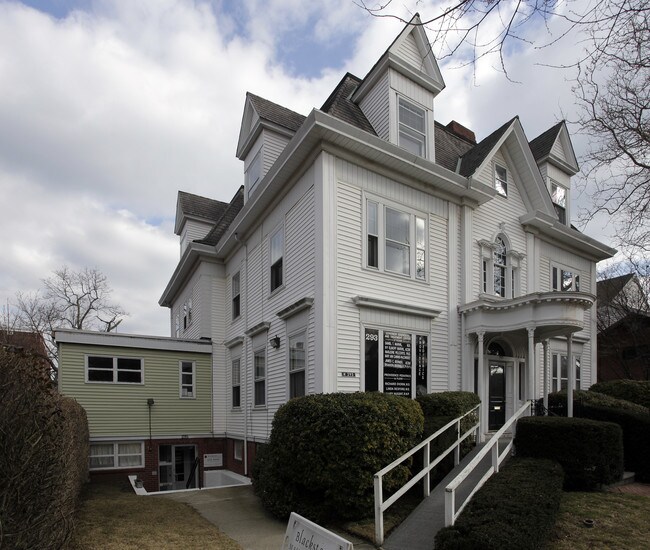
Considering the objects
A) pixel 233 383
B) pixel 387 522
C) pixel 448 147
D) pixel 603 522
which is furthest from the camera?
pixel 233 383

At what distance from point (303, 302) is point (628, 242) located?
7.23 metres

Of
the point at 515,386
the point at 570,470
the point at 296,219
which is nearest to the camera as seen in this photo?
the point at 570,470

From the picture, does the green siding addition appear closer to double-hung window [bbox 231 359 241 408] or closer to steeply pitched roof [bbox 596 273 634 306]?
double-hung window [bbox 231 359 241 408]

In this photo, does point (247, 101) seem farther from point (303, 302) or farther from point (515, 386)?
point (515, 386)

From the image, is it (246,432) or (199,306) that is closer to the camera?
(246,432)

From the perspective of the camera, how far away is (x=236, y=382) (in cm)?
1728

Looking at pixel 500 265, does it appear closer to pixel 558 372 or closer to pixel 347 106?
pixel 558 372

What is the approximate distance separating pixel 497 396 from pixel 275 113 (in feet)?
37.4

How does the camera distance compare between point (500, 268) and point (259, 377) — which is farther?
point (500, 268)

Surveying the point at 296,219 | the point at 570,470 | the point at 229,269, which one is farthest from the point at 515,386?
the point at 229,269

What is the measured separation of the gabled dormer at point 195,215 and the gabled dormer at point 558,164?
14.6 meters

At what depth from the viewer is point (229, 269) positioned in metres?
18.8

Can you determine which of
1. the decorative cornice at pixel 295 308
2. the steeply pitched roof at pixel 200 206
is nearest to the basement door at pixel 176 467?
the decorative cornice at pixel 295 308

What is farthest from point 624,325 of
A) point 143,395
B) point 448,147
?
point 143,395
